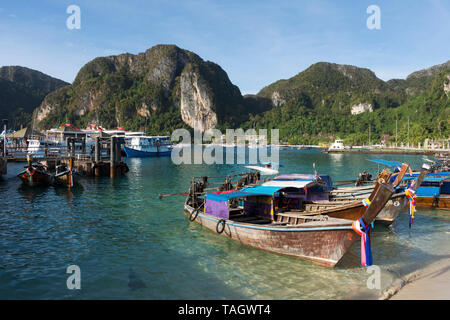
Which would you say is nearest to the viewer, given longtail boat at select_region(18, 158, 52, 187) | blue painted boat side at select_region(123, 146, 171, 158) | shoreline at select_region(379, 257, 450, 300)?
shoreline at select_region(379, 257, 450, 300)

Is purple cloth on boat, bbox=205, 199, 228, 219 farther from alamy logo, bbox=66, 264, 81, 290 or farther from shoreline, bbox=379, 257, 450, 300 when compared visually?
shoreline, bbox=379, 257, 450, 300

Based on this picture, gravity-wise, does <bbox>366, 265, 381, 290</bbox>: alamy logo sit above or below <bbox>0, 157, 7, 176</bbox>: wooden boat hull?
below

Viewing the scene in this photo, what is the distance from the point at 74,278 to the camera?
38.6 feet

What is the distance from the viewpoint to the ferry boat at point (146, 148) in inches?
3602

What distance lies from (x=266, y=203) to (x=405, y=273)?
23.1 ft

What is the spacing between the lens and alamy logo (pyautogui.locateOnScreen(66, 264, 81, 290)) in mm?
11250

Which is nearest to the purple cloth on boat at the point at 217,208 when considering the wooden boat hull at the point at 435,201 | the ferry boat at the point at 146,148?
the wooden boat hull at the point at 435,201

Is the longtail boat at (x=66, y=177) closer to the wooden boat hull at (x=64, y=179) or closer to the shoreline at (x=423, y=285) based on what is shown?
the wooden boat hull at (x=64, y=179)

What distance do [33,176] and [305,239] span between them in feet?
105

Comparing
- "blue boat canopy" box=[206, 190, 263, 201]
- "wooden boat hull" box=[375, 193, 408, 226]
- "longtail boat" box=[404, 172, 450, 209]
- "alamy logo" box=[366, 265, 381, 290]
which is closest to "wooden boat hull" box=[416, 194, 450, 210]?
"longtail boat" box=[404, 172, 450, 209]
